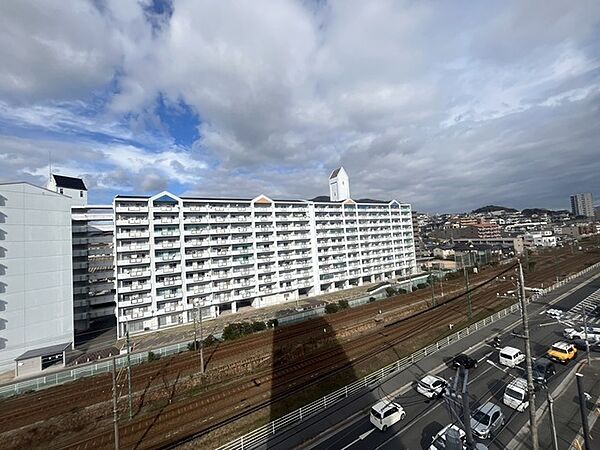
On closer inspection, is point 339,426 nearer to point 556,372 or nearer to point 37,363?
point 556,372

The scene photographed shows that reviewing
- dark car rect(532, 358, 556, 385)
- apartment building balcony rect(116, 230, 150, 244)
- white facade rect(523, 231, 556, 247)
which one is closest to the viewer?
dark car rect(532, 358, 556, 385)

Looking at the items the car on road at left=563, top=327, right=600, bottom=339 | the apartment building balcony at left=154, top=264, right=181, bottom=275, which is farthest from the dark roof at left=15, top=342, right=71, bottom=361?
the car on road at left=563, top=327, right=600, bottom=339

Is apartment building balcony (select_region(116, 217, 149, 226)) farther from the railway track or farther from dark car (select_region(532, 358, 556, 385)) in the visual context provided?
dark car (select_region(532, 358, 556, 385))

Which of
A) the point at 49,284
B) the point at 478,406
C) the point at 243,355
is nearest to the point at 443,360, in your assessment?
the point at 478,406

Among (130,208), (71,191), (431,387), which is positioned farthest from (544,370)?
(71,191)

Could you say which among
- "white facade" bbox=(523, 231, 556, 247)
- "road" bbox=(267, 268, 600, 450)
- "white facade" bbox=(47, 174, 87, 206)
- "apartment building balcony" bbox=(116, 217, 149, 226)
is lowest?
"road" bbox=(267, 268, 600, 450)

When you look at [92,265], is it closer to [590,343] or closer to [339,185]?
[339,185]
